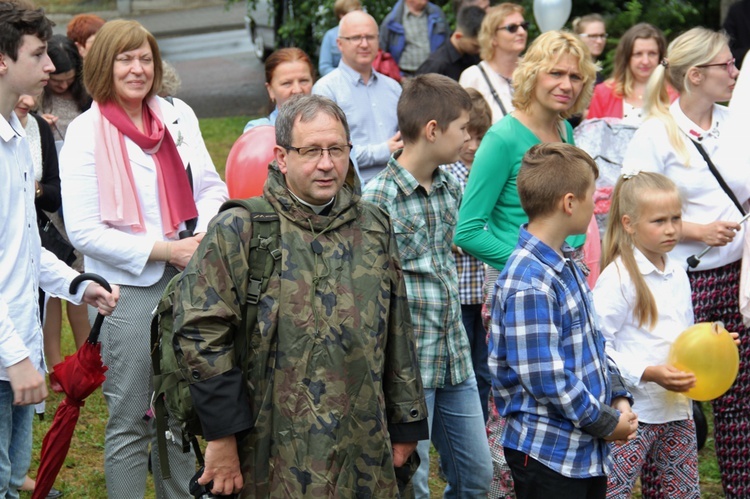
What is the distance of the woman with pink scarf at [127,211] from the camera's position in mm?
4301

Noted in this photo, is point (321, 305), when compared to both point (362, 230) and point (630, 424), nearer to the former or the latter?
point (362, 230)

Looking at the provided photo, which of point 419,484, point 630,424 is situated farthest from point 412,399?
point 419,484

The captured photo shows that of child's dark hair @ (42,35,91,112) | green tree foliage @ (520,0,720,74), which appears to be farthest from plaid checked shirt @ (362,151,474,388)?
green tree foliage @ (520,0,720,74)

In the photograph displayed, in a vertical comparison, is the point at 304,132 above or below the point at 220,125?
above

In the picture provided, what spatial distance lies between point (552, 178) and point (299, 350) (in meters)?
1.15

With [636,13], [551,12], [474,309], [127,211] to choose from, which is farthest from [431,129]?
[636,13]

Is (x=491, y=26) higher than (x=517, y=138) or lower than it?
higher

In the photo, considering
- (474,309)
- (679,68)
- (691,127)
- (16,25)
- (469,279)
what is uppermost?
(16,25)

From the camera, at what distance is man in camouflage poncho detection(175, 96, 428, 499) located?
314cm

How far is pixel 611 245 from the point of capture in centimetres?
456

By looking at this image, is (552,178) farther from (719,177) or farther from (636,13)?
(636,13)

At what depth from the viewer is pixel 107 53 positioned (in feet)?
14.5

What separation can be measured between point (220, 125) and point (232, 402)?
13.4 meters

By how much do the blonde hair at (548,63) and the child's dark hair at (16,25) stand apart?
88.5 inches
